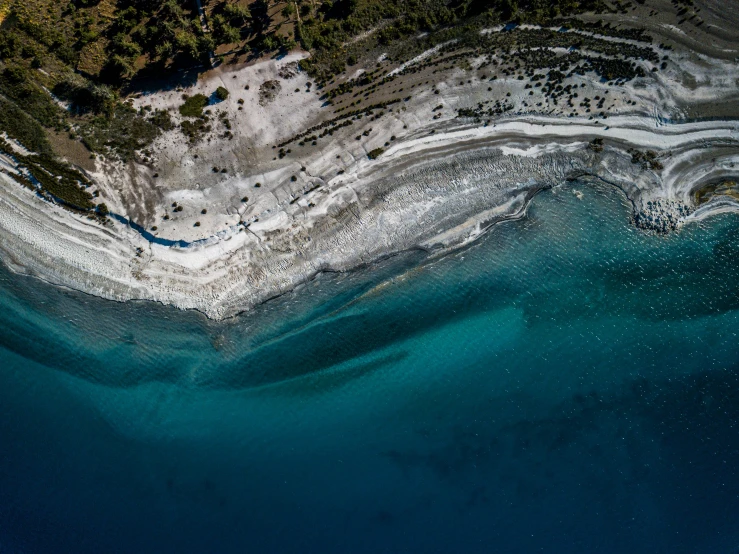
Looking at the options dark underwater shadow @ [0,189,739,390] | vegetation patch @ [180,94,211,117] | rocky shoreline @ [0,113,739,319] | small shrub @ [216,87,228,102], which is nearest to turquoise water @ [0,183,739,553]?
dark underwater shadow @ [0,189,739,390]

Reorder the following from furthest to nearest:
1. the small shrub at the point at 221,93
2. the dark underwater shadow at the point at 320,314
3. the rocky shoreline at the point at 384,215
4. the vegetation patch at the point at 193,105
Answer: the dark underwater shadow at the point at 320,314 → the rocky shoreline at the point at 384,215 → the vegetation patch at the point at 193,105 → the small shrub at the point at 221,93

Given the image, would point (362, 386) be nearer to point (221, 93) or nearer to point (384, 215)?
point (384, 215)

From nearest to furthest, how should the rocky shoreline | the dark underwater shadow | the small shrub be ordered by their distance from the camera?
the small shrub → the rocky shoreline → the dark underwater shadow

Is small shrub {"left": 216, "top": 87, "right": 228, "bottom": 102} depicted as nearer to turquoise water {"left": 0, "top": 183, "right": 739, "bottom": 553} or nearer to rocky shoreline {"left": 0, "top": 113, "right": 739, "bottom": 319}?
rocky shoreline {"left": 0, "top": 113, "right": 739, "bottom": 319}

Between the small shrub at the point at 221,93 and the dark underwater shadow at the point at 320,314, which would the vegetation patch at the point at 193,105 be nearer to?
the small shrub at the point at 221,93

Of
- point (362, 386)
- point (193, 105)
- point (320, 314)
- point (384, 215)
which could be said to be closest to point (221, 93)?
point (193, 105)

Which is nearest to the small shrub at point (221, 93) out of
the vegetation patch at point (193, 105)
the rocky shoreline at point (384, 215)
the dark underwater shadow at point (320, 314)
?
the vegetation patch at point (193, 105)

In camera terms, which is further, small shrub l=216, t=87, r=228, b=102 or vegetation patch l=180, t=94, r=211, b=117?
vegetation patch l=180, t=94, r=211, b=117

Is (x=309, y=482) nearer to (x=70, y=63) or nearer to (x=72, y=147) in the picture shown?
(x=72, y=147)
